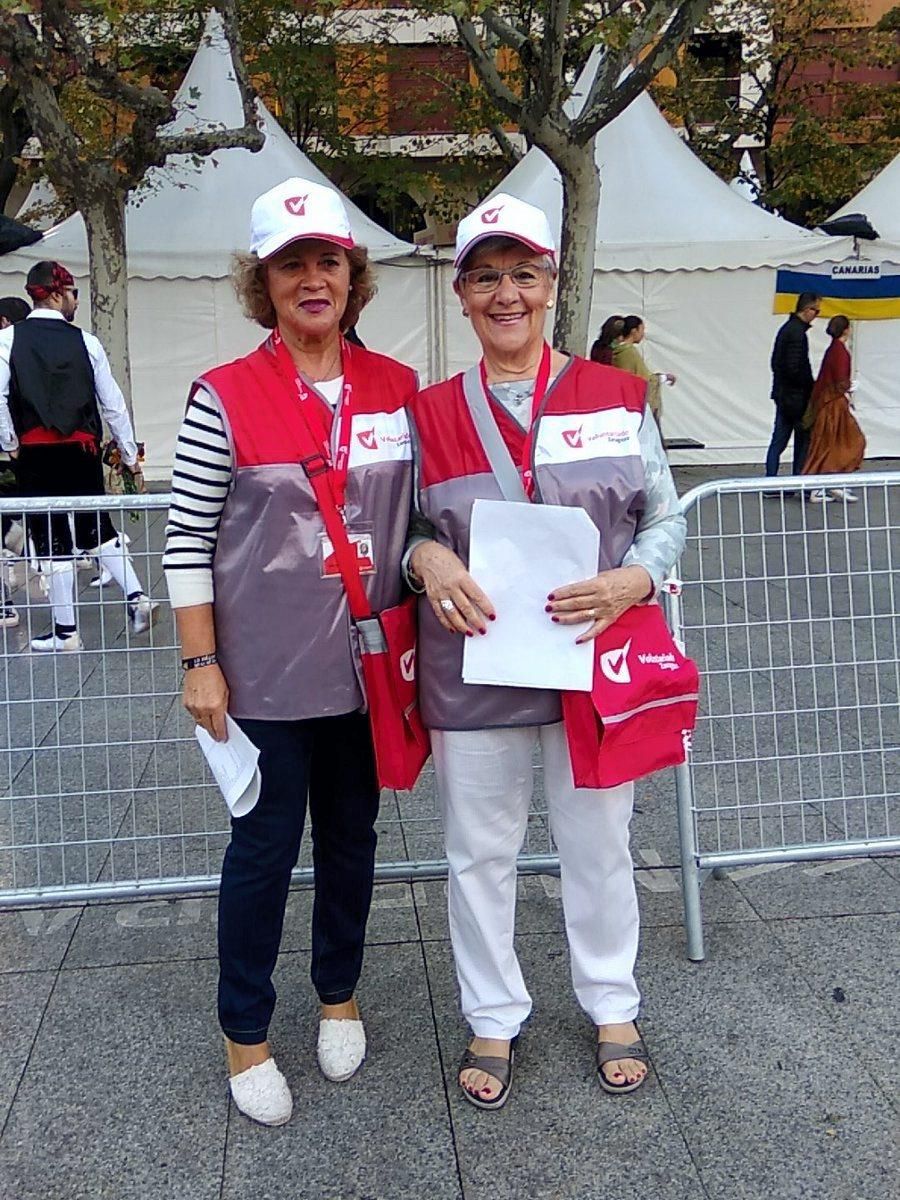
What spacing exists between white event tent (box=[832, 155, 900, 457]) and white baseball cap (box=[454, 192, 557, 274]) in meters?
14.2

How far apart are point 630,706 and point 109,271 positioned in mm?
9229

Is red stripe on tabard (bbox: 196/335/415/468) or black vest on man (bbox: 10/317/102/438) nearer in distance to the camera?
red stripe on tabard (bbox: 196/335/415/468)

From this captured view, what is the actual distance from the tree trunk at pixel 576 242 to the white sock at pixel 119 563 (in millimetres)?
8406

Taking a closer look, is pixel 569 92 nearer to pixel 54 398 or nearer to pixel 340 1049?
pixel 54 398

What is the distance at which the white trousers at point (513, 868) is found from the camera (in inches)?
108

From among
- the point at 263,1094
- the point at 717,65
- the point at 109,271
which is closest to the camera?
the point at 263,1094

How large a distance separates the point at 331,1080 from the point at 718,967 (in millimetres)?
1136

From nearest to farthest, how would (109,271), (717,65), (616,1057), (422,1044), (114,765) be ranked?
(616,1057) < (422,1044) < (114,765) < (109,271) < (717,65)

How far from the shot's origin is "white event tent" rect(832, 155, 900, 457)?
1562cm

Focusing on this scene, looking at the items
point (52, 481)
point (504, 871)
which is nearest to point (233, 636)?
point (504, 871)

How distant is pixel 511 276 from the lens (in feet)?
8.56

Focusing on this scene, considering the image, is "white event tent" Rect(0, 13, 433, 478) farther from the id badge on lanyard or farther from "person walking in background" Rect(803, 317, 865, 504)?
the id badge on lanyard

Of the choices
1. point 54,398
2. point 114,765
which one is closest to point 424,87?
point 54,398

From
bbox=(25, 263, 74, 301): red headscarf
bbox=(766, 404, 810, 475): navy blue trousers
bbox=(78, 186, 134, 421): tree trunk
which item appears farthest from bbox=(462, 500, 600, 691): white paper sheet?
bbox=(766, 404, 810, 475): navy blue trousers
